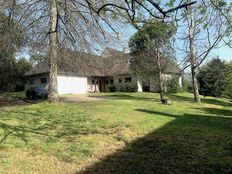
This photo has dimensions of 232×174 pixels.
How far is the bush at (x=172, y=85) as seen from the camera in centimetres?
4191

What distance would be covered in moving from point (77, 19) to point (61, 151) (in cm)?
992

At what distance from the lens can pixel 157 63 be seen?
2791 centimetres

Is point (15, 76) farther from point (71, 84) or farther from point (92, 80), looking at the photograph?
point (92, 80)

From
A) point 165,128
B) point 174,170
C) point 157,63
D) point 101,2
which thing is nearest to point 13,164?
point 174,170

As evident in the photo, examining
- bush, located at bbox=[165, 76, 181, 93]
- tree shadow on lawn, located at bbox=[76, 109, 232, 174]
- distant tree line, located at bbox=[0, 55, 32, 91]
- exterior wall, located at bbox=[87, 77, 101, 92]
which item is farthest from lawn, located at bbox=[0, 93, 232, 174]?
exterior wall, located at bbox=[87, 77, 101, 92]

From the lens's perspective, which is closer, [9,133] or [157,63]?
[9,133]

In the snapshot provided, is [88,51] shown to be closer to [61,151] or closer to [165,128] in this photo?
[165,128]

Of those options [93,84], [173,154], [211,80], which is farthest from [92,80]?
[173,154]

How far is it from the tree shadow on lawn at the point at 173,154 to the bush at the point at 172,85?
1201 inches

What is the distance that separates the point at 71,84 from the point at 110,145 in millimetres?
30535

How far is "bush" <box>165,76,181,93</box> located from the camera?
41906mm

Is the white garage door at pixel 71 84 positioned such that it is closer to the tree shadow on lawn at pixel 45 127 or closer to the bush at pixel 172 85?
the bush at pixel 172 85

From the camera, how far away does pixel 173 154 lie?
333 inches

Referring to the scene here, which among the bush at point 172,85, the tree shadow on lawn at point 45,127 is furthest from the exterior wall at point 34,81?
the tree shadow on lawn at point 45,127
